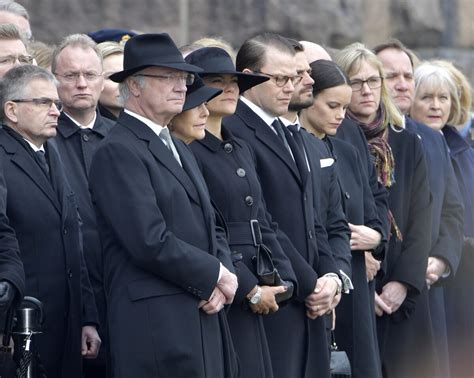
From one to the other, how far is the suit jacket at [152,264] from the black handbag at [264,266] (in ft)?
1.60

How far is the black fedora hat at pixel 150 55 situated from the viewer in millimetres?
5848

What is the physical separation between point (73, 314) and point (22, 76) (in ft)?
3.29

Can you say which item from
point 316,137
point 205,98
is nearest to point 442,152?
point 316,137

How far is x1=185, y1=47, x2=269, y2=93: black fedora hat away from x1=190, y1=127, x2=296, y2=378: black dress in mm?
261

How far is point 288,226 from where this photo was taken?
6625 mm

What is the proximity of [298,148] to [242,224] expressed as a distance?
69 centimetres

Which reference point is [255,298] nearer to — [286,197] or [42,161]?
[286,197]

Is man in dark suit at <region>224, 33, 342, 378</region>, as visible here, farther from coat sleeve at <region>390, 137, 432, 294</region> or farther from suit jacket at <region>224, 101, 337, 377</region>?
coat sleeve at <region>390, 137, 432, 294</region>

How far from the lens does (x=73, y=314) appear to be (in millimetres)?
6137

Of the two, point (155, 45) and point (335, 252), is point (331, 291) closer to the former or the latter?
point (335, 252)

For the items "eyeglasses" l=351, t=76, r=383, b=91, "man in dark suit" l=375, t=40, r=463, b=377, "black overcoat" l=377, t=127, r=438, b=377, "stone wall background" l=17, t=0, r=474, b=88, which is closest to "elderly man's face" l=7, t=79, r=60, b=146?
"eyeglasses" l=351, t=76, r=383, b=91

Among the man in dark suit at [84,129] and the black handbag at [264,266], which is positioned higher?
the man in dark suit at [84,129]

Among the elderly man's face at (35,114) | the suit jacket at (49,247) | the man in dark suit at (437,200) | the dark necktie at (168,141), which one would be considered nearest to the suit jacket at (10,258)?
the suit jacket at (49,247)

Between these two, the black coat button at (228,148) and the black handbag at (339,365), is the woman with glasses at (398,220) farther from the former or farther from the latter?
the black coat button at (228,148)
